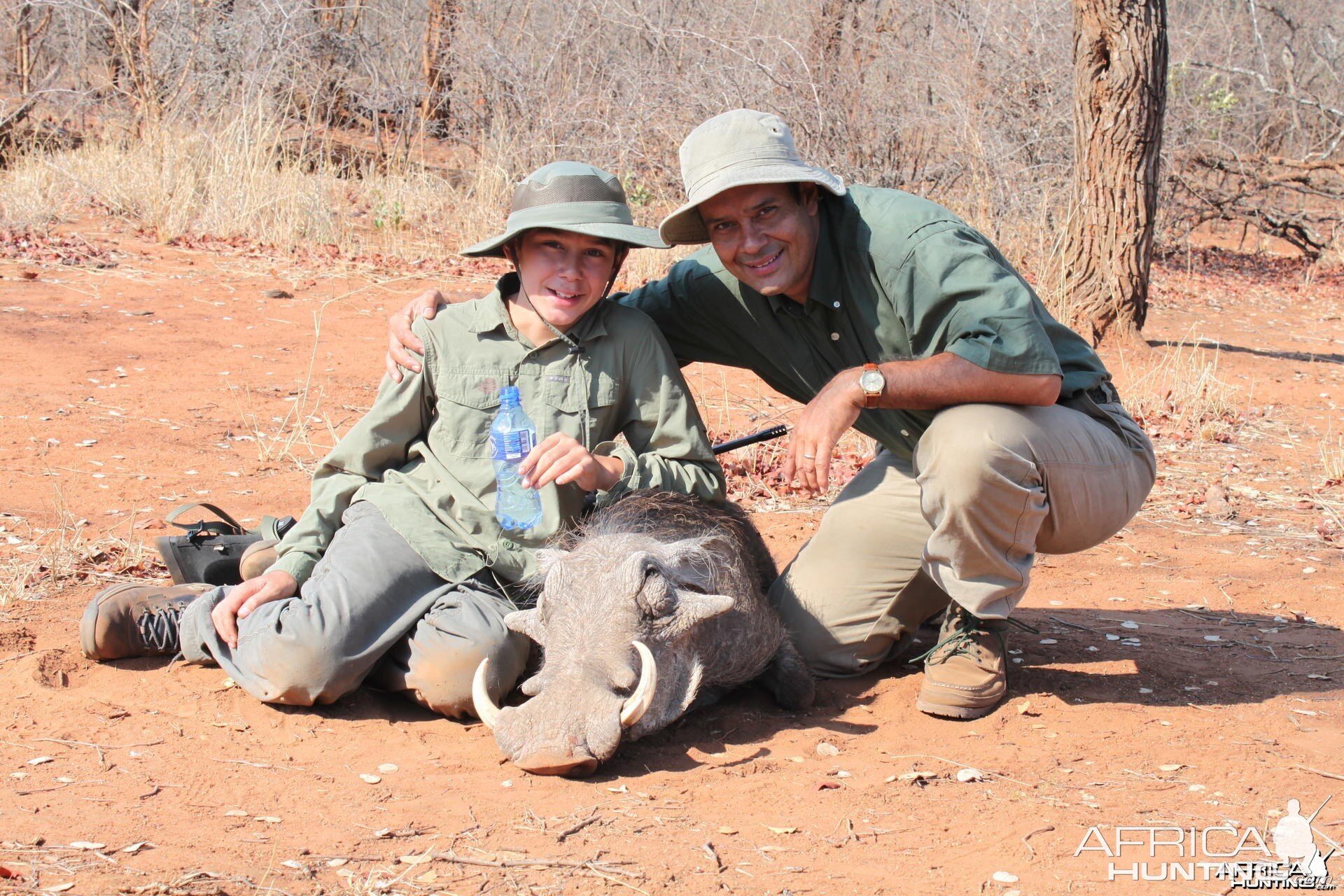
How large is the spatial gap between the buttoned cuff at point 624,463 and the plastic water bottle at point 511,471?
0.70 ft

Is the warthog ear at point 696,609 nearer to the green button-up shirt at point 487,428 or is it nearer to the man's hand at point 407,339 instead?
the green button-up shirt at point 487,428

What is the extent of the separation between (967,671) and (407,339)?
183cm

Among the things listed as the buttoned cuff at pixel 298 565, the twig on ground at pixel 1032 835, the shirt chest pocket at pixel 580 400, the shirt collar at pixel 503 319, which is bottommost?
the twig on ground at pixel 1032 835

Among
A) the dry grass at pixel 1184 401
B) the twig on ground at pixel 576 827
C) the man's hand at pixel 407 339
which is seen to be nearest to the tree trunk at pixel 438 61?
the dry grass at pixel 1184 401

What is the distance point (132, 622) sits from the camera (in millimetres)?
3443

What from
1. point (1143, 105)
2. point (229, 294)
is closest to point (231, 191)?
point (229, 294)

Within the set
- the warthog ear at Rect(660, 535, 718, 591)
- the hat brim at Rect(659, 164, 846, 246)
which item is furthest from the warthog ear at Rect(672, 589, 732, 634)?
the hat brim at Rect(659, 164, 846, 246)

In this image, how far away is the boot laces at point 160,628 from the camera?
3467mm

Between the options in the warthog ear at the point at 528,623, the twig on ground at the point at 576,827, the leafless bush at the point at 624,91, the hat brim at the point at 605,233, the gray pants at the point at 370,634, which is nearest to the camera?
the twig on ground at the point at 576,827

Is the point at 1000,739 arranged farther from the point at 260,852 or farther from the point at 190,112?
the point at 190,112

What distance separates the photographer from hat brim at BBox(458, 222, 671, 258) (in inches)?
130

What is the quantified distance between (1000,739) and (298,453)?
144 inches

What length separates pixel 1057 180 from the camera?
10.9m

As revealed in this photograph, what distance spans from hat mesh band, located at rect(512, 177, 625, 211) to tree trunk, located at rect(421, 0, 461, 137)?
31.3 ft
